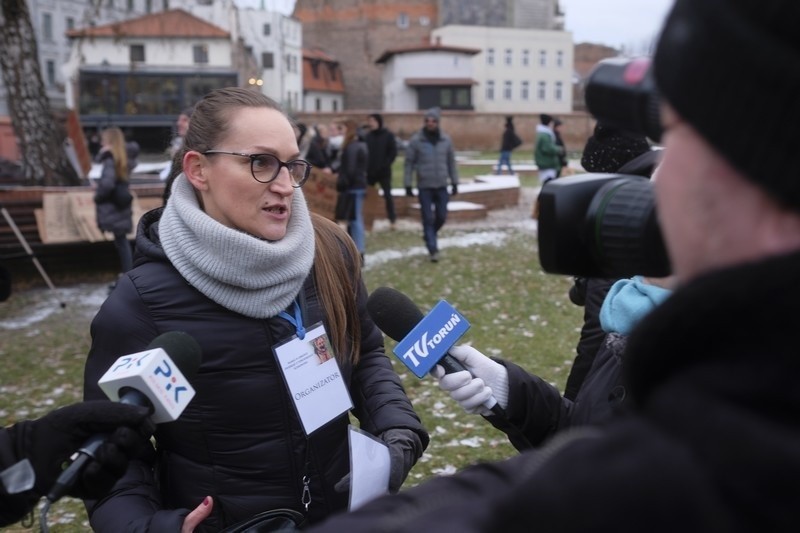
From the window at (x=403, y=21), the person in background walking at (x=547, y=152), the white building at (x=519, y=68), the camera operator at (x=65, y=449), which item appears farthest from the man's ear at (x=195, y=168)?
the window at (x=403, y=21)

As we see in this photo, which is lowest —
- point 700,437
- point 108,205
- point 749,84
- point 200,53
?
point 108,205

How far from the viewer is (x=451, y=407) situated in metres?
5.62

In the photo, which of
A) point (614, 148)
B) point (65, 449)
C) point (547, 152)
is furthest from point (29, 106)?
point (65, 449)

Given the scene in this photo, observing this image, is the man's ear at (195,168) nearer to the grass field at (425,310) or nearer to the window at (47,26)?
the grass field at (425,310)

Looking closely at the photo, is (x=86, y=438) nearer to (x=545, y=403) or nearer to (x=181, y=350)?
(x=181, y=350)

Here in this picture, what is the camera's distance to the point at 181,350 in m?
1.65

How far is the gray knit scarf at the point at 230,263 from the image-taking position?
217 cm

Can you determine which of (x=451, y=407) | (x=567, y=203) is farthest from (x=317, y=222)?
(x=451, y=407)

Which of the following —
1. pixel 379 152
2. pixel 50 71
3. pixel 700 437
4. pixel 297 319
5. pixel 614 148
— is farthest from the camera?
pixel 50 71

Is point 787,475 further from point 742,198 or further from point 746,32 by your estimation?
point 746,32

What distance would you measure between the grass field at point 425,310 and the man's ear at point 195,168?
8.88 feet

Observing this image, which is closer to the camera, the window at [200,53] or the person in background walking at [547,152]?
the person in background walking at [547,152]

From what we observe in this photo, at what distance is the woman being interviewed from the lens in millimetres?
2100

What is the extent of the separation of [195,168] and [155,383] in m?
1.09
